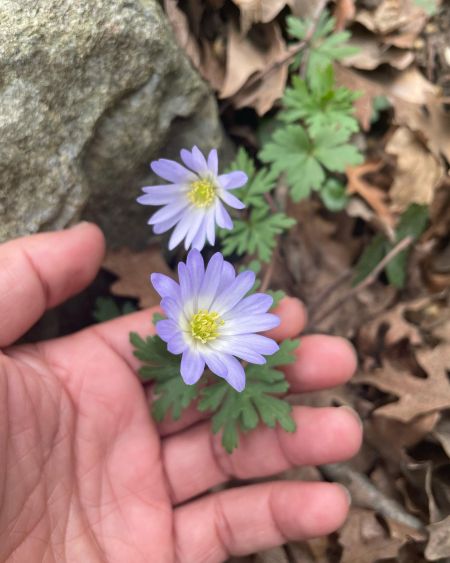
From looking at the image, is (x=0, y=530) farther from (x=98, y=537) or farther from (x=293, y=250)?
(x=293, y=250)

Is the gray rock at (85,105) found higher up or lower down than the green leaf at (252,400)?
higher up

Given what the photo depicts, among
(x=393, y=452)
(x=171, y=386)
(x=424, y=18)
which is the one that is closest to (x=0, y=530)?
(x=171, y=386)

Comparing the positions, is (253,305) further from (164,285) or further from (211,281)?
(164,285)

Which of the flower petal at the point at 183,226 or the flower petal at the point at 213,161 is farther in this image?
the flower petal at the point at 183,226

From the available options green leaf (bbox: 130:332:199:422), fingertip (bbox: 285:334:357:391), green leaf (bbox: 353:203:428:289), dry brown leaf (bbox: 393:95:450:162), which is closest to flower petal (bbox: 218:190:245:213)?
green leaf (bbox: 130:332:199:422)

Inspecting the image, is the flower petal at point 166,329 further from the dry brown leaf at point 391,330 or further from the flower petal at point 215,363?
the dry brown leaf at point 391,330

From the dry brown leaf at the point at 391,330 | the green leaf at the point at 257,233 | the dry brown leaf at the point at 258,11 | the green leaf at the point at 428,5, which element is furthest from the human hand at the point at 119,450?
the green leaf at the point at 428,5

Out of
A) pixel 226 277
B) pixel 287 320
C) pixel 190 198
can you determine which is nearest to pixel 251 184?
pixel 190 198
